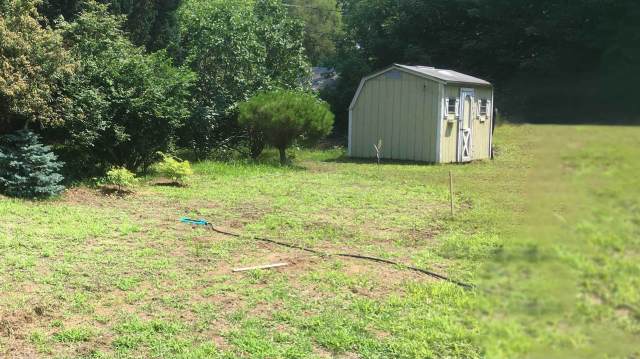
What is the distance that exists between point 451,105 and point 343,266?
453 inches

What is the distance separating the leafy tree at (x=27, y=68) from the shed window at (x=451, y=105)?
9.75 m

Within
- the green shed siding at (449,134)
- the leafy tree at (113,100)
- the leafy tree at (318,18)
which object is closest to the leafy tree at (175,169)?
the leafy tree at (113,100)

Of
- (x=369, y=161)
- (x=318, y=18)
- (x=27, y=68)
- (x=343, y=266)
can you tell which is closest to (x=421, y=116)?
(x=369, y=161)

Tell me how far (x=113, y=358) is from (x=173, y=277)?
1.64m

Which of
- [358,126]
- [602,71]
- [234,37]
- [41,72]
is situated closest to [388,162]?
[358,126]

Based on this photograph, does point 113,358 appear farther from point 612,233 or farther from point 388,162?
point 388,162

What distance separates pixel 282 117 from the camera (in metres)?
14.7

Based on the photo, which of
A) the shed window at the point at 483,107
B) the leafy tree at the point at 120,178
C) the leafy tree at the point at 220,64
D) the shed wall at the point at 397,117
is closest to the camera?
the leafy tree at the point at 120,178

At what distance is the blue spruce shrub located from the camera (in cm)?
896

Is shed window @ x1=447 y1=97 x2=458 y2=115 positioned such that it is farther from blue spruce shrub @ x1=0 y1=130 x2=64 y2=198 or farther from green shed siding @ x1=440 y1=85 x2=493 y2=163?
blue spruce shrub @ x1=0 y1=130 x2=64 y2=198

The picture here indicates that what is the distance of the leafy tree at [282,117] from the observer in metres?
14.7

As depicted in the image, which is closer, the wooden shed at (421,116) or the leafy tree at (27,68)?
the leafy tree at (27,68)

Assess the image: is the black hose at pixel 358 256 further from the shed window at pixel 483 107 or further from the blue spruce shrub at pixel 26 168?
the shed window at pixel 483 107

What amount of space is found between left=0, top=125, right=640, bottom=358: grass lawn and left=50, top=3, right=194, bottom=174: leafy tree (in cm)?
105
